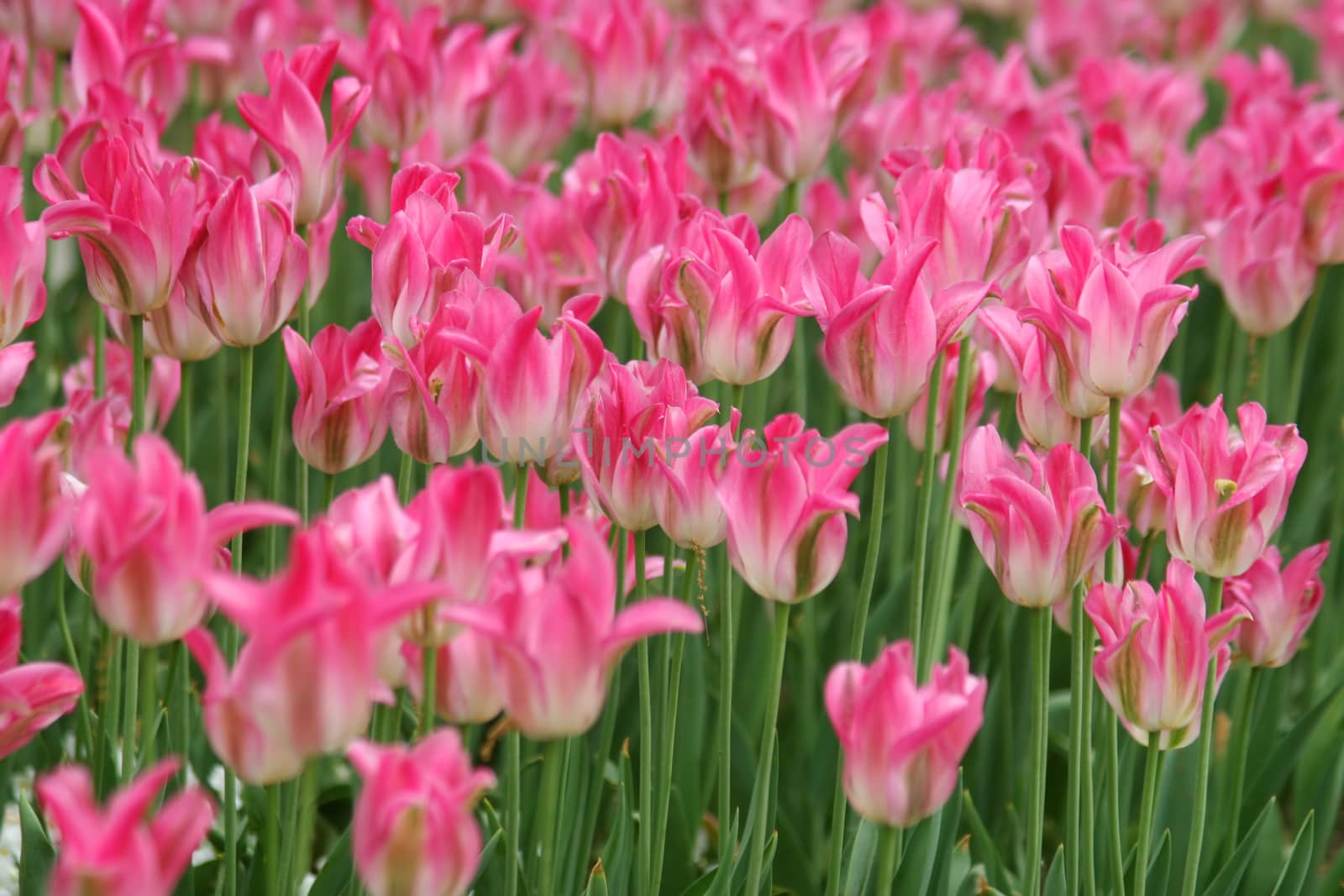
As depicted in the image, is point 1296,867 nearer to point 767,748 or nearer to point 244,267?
point 767,748

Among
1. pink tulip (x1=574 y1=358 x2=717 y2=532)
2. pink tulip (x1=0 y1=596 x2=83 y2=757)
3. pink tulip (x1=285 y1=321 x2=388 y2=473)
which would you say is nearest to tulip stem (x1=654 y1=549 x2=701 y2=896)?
pink tulip (x1=574 y1=358 x2=717 y2=532)

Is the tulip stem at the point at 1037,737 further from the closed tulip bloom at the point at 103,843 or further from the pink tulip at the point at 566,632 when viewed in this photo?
the closed tulip bloom at the point at 103,843

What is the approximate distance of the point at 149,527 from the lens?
94cm

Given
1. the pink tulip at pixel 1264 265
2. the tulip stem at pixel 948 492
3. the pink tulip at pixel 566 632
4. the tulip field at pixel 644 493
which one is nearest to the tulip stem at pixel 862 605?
the tulip field at pixel 644 493

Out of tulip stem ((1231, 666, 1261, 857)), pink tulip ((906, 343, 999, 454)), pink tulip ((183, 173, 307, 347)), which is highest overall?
pink tulip ((183, 173, 307, 347))

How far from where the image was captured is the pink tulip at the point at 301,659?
0.86 meters

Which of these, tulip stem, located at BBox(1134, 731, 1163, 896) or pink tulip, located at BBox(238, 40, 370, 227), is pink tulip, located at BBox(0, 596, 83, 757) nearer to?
pink tulip, located at BBox(238, 40, 370, 227)

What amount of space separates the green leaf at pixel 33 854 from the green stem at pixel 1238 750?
1290 mm

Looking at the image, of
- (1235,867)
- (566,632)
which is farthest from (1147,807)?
(566,632)

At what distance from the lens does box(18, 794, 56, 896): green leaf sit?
1467mm

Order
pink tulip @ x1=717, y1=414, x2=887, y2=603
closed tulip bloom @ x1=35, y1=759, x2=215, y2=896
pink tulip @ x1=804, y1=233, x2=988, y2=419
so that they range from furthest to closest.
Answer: pink tulip @ x1=804, y1=233, x2=988, y2=419, pink tulip @ x1=717, y1=414, x2=887, y2=603, closed tulip bloom @ x1=35, y1=759, x2=215, y2=896

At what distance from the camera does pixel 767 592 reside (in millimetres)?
1265

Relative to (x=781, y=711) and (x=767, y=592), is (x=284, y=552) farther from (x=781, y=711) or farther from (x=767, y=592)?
(x=767, y=592)

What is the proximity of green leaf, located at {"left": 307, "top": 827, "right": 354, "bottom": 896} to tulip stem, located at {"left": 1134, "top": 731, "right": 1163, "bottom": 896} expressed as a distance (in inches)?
29.8
